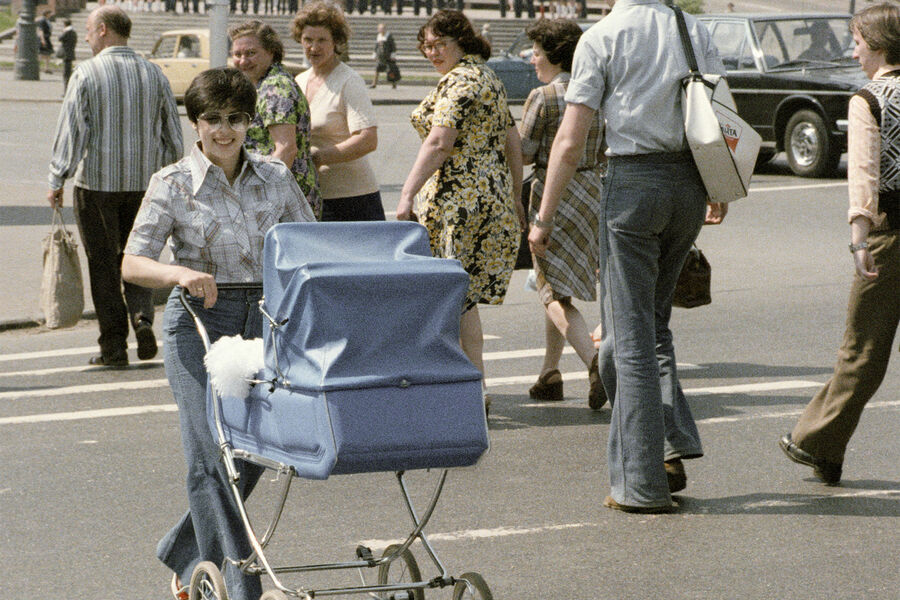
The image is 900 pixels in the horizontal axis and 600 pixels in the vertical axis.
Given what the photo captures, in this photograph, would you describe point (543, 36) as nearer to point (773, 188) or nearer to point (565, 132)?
point (565, 132)

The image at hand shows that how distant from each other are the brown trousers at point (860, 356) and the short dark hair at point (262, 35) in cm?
306

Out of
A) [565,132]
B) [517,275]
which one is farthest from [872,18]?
[517,275]

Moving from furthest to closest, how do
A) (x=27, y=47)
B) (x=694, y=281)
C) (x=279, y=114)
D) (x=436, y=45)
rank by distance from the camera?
(x=27, y=47) < (x=436, y=45) < (x=279, y=114) < (x=694, y=281)

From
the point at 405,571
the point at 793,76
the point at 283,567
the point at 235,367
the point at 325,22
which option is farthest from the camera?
the point at 793,76

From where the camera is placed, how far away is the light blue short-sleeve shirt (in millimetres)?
5312

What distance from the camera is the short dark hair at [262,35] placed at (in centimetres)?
697

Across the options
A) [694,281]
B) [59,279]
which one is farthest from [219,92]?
[59,279]

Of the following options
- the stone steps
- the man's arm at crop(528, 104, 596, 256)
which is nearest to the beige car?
the stone steps

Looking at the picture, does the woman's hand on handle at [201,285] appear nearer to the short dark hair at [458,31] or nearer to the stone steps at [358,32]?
the short dark hair at [458,31]

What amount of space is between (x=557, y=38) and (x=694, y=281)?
5.06 feet

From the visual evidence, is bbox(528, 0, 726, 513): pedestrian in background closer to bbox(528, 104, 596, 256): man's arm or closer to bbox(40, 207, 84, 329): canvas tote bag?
bbox(528, 104, 596, 256): man's arm

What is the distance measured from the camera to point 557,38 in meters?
7.29

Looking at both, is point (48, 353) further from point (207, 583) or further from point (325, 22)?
point (207, 583)

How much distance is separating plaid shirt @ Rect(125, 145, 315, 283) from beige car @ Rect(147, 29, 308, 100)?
93.4 ft
